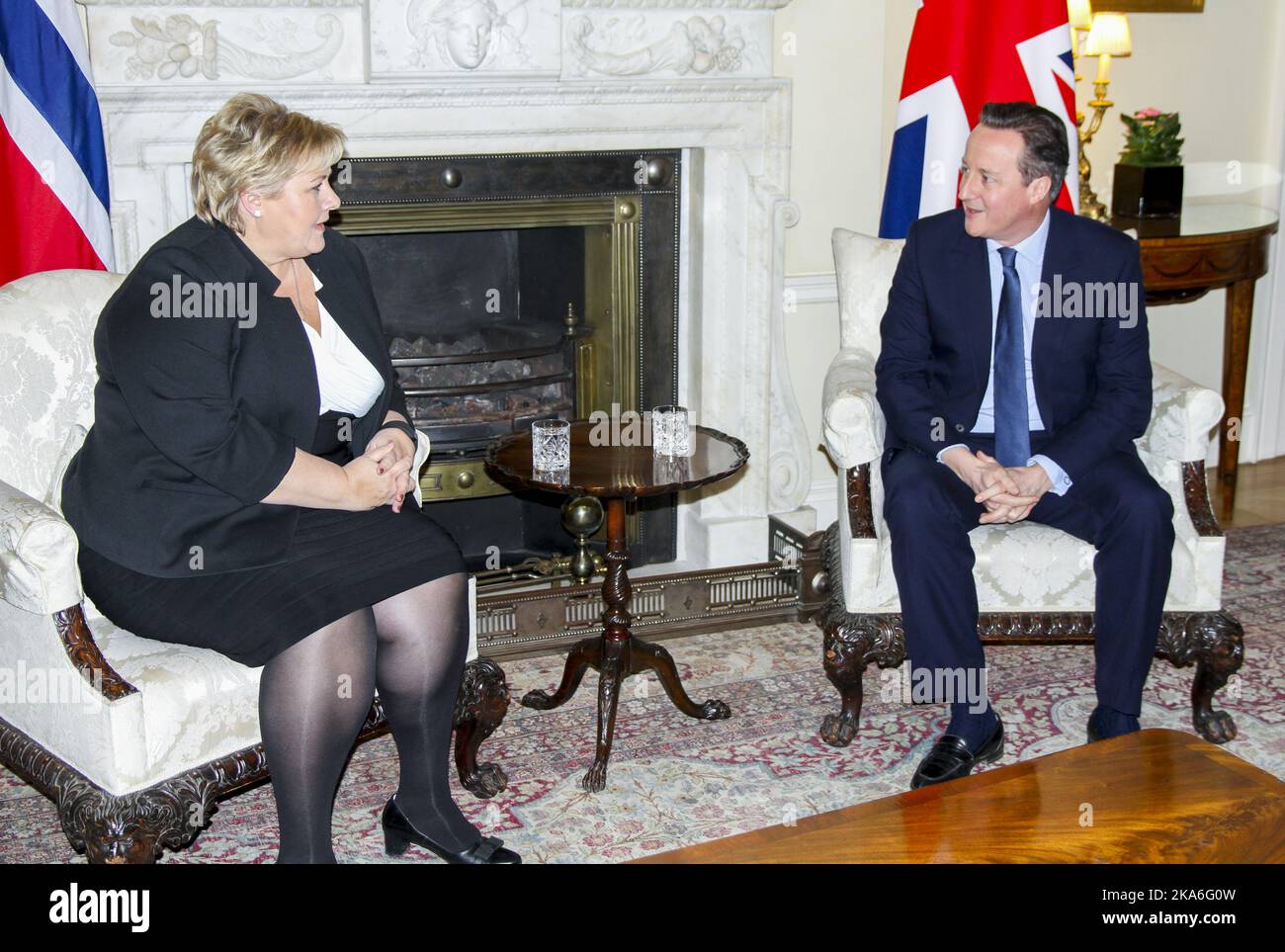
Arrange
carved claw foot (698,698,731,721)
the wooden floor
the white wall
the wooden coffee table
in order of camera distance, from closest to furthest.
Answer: the wooden coffee table < carved claw foot (698,698,731,721) < the white wall < the wooden floor

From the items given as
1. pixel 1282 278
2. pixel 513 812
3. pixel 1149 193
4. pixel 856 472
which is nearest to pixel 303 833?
pixel 513 812

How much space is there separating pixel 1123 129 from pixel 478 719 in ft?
10.1

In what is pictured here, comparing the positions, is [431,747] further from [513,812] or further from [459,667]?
[513,812]

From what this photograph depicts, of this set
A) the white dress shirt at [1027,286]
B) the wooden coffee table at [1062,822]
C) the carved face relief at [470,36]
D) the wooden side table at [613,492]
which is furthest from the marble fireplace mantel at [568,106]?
the wooden coffee table at [1062,822]

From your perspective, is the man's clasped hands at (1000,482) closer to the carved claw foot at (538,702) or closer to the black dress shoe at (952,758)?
the black dress shoe at (952,758)

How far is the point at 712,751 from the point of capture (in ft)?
10.0

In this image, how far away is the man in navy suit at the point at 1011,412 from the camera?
287 cm

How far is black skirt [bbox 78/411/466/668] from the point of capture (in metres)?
2.32

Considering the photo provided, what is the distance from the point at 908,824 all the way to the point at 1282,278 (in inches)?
147

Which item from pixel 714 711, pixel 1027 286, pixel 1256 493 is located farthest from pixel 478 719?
pixel 1256 493

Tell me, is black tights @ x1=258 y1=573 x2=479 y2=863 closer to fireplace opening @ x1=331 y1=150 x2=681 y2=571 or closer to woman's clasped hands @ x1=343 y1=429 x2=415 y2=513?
woman's clasped hands @ x1=343 y1=429 x2=415 y2=513

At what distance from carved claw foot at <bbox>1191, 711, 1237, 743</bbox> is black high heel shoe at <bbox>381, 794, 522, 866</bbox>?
1.55m

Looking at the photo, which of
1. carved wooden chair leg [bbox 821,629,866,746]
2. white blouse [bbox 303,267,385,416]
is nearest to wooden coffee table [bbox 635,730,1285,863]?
carved wooden chair leg [bbox 821,629,866,746]

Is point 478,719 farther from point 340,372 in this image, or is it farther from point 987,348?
point 987,348
